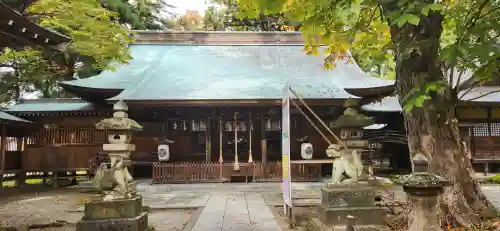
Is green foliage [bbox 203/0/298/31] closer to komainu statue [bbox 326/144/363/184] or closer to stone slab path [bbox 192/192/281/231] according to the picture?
stone slab path [bbox 192/192/281/231]

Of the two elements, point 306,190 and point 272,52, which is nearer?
point 306,190

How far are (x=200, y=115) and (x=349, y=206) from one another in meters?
8.73

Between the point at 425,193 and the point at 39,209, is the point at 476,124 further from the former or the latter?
A: the point at 39,209

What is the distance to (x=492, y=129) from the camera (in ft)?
56.5

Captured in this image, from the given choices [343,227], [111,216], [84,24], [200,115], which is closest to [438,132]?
[343,227]

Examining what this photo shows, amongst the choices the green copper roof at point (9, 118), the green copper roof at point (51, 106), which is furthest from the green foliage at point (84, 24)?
the green copper roof at point (9, 118)

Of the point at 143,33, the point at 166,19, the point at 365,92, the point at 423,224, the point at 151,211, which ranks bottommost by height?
the point at 151,211

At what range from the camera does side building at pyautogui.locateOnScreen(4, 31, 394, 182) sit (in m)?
13.5

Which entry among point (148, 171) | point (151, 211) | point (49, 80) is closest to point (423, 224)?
point (151, 211)

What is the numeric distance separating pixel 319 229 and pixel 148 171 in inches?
442

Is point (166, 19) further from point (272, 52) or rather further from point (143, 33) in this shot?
point (272, 52)

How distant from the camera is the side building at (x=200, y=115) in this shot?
1347 centimetres

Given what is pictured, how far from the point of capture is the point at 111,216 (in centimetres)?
634

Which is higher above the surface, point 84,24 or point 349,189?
point 84,24
